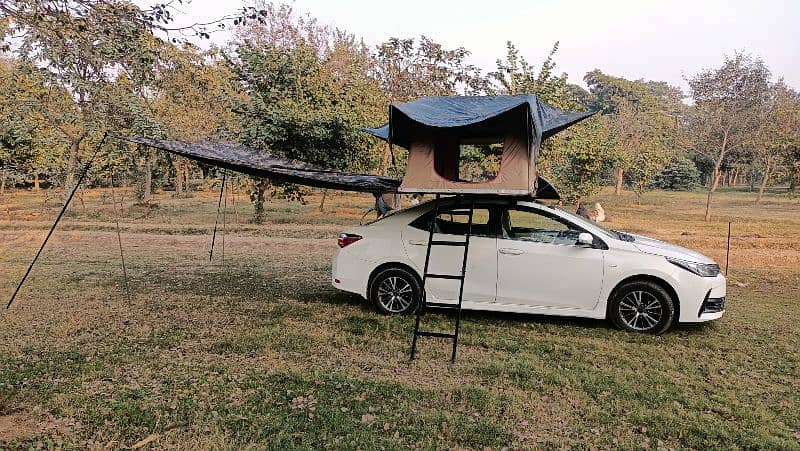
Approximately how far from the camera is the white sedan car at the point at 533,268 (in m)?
5.12

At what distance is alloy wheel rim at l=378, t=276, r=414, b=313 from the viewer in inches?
227

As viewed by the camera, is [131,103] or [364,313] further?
[131,103]

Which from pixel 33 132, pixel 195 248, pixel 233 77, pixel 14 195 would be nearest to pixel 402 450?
pixel 195 248

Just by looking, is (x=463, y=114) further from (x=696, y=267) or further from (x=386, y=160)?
(x=386, y=160)

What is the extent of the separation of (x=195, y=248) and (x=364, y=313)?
6460 mm

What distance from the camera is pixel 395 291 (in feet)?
19.0

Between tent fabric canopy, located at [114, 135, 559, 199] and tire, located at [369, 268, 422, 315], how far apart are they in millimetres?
903

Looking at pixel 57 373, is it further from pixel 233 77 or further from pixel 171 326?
pixel 233 77

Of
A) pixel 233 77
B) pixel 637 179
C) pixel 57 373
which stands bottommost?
pixel 57 373

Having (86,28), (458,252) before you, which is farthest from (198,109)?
(458,252)

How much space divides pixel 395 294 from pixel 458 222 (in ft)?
3.36

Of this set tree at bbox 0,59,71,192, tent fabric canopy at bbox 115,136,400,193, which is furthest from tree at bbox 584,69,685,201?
tree at bbox 0,59,71,192

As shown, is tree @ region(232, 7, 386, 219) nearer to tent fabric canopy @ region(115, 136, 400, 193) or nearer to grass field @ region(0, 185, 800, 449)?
grass field @ region(0, 185, 800, 449)

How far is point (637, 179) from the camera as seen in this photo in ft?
83.1
